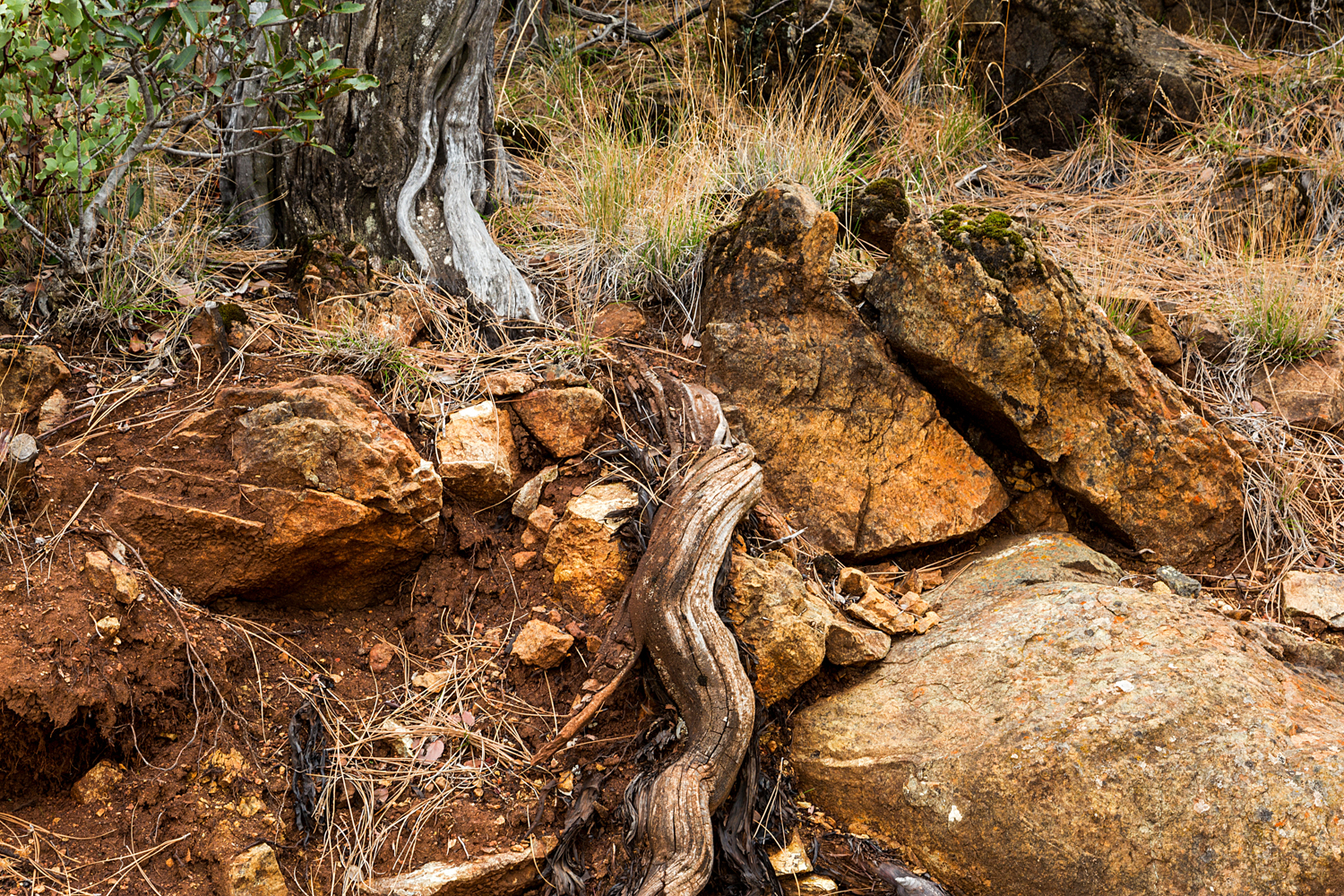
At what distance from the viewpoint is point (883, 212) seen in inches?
168

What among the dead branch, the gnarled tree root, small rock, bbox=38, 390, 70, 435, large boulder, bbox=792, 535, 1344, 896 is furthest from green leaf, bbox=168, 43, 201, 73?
the dead branch

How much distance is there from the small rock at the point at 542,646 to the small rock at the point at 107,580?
3.48ft

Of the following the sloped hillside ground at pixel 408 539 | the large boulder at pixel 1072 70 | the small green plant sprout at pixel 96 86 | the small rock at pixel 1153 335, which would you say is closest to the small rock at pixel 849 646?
the sloped hillside ground at pixel 408 539

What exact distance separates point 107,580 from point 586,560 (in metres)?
1.32

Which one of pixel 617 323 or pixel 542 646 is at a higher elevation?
pixel 617 323

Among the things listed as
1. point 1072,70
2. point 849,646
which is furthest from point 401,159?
point 1072,70

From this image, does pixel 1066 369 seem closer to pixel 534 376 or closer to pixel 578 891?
pixel 534 376

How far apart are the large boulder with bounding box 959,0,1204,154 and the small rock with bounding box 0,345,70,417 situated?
17.4 feet

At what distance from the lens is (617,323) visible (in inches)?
143

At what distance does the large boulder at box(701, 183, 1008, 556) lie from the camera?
3301 mm

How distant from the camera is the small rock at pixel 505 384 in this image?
310 cm

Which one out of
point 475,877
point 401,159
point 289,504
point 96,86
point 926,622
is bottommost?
point 475,877

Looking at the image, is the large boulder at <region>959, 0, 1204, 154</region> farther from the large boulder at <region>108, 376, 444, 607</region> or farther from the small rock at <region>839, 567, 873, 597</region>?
the large boulder at <region>108, 376, 444, 607</region>

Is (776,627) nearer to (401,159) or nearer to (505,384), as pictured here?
(505,384)
